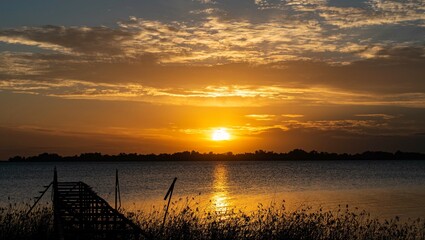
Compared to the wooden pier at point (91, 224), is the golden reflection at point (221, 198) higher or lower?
lower

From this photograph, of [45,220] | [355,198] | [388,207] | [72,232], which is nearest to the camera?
[72,232]

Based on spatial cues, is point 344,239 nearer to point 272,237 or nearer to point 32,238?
point 272,237

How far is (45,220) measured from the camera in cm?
2762

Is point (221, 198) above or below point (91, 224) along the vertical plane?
below

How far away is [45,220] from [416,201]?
1529 inches

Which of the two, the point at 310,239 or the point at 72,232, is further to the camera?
the point at 310,239

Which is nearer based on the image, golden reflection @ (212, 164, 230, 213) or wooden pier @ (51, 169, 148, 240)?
wooden pier @ (51, 169, 148, 240)

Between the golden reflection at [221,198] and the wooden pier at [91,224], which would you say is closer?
the wooden pier at [91,224]

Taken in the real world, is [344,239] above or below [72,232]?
below

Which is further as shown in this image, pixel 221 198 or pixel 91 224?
pixel 221 198

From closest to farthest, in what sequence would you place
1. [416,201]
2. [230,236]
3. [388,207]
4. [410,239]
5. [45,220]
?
[230,236] < [410,239] < [45,220] < [388,207] < [416,201]

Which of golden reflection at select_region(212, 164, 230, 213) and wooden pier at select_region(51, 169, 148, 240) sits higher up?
wooden pier at select_region(51, 169, 148, 240)

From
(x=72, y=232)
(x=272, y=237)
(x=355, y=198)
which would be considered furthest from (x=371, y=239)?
(x=355, y=198)

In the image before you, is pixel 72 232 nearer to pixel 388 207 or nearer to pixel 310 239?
pixel 310 239
